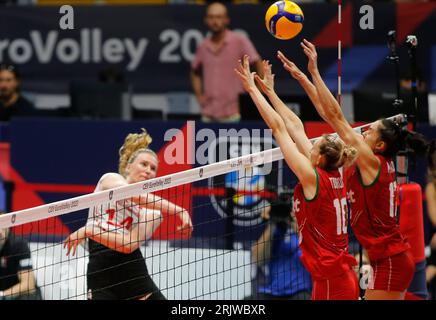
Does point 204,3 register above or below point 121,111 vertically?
above

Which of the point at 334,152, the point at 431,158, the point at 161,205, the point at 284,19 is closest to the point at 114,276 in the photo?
the point at 161,205

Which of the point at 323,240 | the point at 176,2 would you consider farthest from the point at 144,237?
the point at 176,2

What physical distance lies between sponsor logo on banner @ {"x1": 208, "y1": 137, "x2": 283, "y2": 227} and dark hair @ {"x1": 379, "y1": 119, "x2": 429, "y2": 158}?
258cm

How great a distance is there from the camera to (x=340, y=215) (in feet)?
25.6

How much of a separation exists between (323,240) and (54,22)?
8.49 m

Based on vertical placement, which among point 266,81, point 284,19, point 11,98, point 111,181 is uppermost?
point 284,19

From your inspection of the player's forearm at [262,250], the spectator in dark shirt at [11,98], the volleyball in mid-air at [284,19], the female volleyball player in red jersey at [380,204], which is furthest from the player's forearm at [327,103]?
the spectator in dark shirt at [11,98]

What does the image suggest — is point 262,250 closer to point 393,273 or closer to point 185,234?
point 185,234

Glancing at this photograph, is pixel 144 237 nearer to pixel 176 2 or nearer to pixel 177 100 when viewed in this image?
pixel 177 100

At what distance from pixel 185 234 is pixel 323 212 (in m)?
1.82

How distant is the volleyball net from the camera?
28.1 ft

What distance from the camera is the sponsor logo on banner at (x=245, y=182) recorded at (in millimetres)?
10906

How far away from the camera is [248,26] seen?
1506 centimetres

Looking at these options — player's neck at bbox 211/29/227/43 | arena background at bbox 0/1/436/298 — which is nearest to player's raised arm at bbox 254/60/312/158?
arena background at bbox 0/1/436/298
